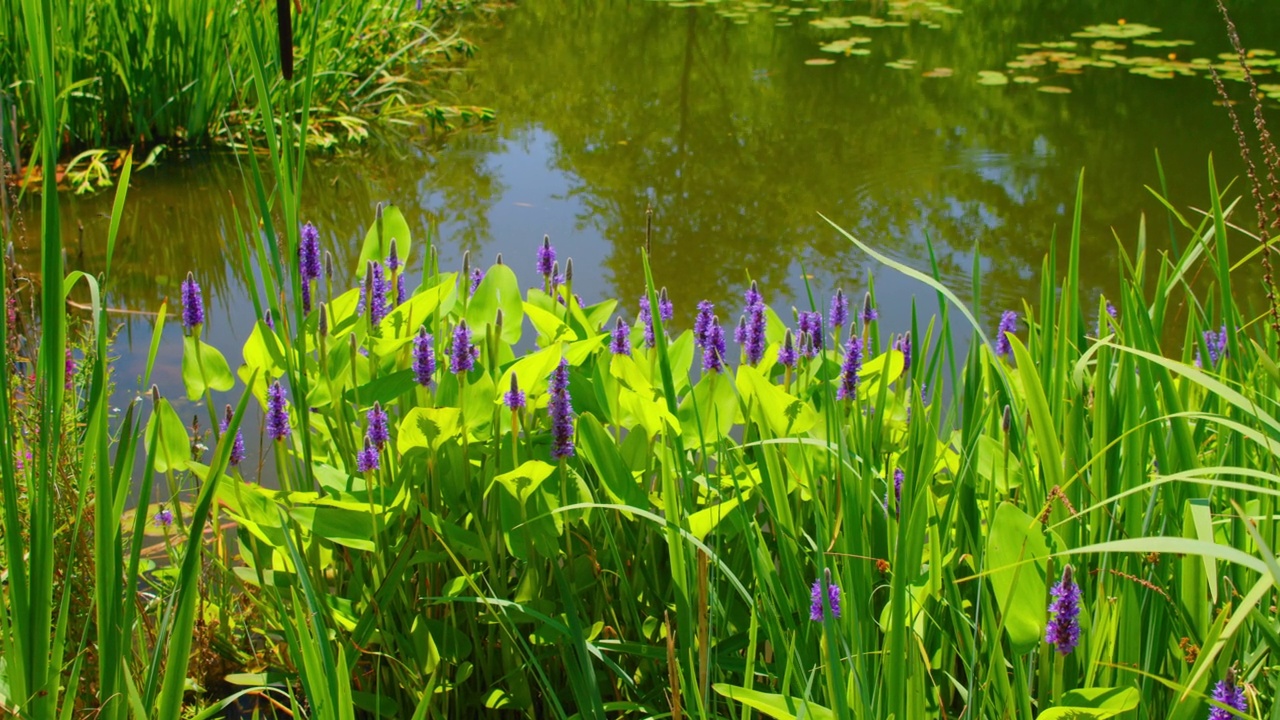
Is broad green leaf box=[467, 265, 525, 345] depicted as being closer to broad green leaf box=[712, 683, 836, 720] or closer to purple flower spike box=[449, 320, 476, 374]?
purple flower spike box=[449, 320, 476, 374]

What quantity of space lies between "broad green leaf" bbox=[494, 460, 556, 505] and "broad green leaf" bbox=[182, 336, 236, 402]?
60 cm

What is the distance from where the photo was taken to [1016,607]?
119 cm

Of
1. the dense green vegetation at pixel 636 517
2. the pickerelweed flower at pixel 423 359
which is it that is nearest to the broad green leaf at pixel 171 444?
the dense green vegetation at pixel 636 517

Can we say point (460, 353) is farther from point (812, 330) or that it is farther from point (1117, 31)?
point (1117, 31)

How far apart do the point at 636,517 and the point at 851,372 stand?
15.3 inches

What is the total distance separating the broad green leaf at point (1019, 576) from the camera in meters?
1.18

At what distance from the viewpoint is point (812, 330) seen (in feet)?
6.27

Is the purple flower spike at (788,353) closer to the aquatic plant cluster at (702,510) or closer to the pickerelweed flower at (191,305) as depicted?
the aquatic plant cluster at (702,510)

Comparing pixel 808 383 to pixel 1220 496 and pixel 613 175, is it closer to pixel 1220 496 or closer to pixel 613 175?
pixel 1220 496

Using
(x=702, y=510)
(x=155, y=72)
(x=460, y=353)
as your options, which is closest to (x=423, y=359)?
(x=460, y=353)

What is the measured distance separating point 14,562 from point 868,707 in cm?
85

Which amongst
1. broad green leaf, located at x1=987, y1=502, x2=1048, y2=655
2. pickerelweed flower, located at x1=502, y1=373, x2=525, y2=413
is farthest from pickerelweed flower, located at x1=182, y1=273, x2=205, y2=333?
broad green leaf, located at x1=987, y1=502, x2=1048, y2=655

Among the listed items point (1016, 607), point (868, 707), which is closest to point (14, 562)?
point (868, 707)

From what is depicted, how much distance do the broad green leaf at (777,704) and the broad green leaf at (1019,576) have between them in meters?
0.22
